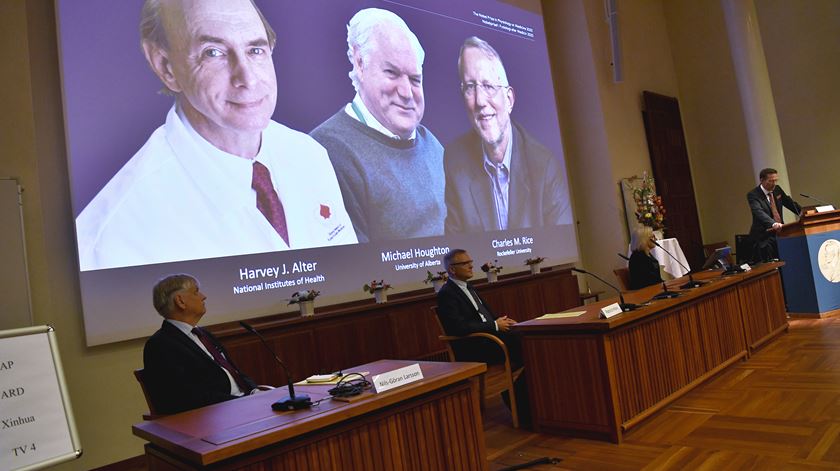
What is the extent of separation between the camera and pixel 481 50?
605cm

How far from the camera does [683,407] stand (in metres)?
3.28

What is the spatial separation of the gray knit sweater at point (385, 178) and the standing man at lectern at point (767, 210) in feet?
10.8

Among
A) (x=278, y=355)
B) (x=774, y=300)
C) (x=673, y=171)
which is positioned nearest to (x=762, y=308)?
(x=774, y=300)

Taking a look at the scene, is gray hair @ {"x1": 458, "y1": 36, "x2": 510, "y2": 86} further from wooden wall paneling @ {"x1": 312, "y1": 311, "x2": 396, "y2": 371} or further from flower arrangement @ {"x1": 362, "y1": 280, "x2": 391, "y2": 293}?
wooden wall paneling @ {"x1": 312, "y1": 311, "x2": 396, "y2": 371}

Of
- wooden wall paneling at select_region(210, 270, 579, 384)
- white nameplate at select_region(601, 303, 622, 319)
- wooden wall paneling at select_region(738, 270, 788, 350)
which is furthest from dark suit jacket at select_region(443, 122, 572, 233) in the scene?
white nameplate at select_region(601, 303, 622, 319)

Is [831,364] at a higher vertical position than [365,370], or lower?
lower

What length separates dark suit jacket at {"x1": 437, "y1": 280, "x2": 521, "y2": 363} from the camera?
3.47m

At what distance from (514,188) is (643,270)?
5.88 feet

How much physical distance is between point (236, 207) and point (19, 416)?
206cm

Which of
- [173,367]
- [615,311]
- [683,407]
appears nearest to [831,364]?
[683,407]

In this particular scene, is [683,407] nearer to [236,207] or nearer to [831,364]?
[831,364]

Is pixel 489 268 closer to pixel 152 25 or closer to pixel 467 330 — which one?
pixel 467 330

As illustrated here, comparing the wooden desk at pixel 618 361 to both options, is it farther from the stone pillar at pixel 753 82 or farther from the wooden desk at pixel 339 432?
the stone pillar at pixel 753 82

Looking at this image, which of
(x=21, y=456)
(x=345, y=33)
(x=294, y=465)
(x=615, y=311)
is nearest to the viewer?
(x=294, y=465)
